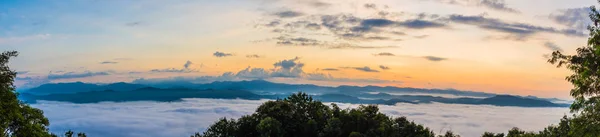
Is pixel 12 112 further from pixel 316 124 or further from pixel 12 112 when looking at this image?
pixel 316 124

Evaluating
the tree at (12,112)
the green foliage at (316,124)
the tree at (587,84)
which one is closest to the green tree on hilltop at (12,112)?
the tree at (12,112)

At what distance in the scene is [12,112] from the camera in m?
20.3

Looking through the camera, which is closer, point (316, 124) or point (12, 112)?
point (12, 112)

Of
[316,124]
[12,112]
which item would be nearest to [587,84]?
[316,124]

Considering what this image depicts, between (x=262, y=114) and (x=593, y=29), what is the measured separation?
20902mm

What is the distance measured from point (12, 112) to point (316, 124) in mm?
18262

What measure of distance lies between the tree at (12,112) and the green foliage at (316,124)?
12.3 m

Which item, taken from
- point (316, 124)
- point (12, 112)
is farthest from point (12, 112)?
point (316, 124)

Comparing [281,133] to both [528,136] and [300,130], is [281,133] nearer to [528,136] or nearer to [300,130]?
[300,130]

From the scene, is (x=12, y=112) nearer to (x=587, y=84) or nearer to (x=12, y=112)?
(x=12, y=112)

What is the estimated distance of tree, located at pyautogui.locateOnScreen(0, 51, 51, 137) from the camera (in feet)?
65.8

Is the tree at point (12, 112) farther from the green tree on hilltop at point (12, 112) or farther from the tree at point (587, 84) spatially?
the tree at point (587, 84)

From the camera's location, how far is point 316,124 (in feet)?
105

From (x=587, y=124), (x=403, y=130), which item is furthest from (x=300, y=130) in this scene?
(x=587, y=124)
